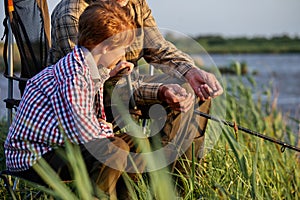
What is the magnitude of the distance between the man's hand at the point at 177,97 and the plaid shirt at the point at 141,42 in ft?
0.27

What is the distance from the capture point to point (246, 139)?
4.02 meters

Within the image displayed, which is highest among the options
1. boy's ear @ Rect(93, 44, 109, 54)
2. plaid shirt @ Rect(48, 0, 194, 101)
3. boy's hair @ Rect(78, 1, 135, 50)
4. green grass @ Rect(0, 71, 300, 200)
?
boy's hair @ Rect(78, 1, 135, 50)

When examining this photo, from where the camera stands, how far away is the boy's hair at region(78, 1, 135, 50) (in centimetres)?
215

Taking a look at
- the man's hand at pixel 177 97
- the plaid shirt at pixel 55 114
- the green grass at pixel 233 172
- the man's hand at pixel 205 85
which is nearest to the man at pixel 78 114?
the plaid shirt at pixel 55 114

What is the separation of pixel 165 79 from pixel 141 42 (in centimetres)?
23

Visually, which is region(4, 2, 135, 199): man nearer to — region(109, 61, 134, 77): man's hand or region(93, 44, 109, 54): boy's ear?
region(93, 44, 109, 54): boy's ear

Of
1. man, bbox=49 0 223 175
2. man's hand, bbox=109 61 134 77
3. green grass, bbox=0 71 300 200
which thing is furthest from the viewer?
man, bbox=49 0 223 175

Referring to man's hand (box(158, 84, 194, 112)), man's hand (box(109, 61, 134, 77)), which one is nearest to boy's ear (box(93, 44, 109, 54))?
man's hand (box(109, 61, 134, 77))

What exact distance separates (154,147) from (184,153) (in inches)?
6.9

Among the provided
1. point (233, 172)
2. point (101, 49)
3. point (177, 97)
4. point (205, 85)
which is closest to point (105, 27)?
point (101, 49)

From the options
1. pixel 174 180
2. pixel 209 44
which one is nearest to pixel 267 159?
pixel 174 180

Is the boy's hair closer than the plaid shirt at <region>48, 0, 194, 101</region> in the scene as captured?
Yes

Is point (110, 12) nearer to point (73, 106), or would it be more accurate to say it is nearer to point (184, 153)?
point (73, 106)

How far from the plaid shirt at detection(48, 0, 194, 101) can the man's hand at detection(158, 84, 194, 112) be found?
8cm
